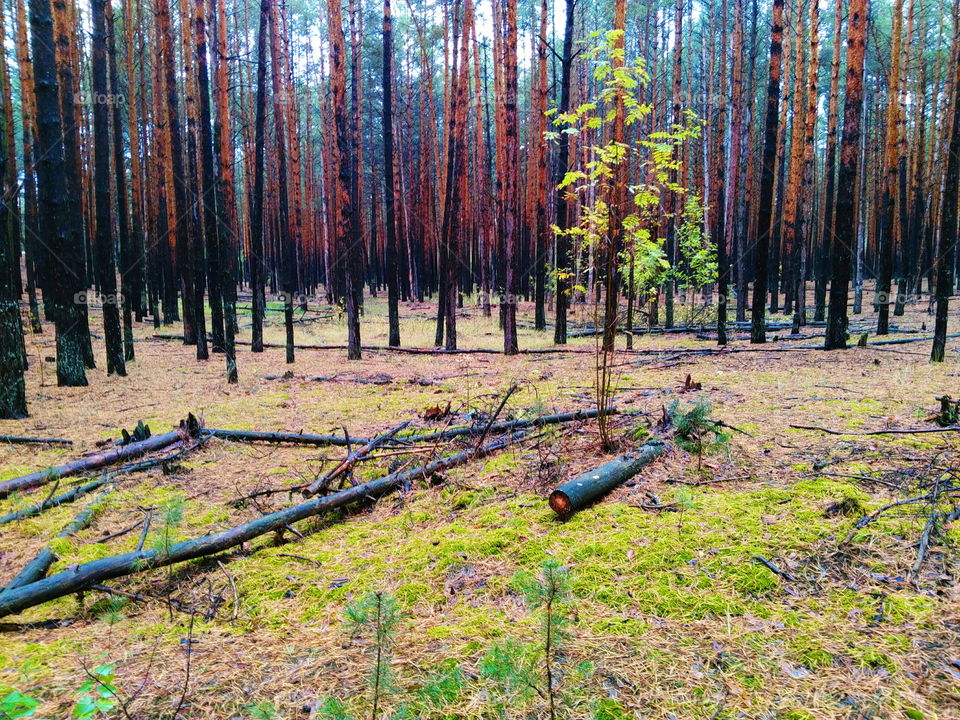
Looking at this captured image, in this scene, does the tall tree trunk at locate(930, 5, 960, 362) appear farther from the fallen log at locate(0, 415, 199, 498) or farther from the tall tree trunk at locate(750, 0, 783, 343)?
the fallen log at locate(0, 415, 199, 498)

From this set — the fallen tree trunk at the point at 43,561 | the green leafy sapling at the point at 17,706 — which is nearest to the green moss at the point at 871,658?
the green leafy sapling at the point at 17,706

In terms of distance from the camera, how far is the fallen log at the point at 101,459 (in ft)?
15.0

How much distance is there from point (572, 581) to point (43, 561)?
3083 mm

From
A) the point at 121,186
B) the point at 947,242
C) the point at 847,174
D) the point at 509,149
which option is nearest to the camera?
the point at 947,242

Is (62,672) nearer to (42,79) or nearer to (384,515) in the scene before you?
(384,515)

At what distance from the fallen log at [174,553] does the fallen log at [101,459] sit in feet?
7.13

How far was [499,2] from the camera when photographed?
18969mm

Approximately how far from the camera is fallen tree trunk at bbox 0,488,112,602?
2951 millimetres

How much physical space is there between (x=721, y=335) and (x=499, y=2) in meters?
14.5

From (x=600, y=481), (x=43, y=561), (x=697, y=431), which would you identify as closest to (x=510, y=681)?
(x=600, y=481)

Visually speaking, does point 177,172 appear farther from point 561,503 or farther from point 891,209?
point 891,209

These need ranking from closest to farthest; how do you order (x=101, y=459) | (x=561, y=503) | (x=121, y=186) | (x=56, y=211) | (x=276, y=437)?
(x=561, y=503)
(x=101, y=459)
(x=276, y=437)
(x=56, y=211)
(x=121, y=186)

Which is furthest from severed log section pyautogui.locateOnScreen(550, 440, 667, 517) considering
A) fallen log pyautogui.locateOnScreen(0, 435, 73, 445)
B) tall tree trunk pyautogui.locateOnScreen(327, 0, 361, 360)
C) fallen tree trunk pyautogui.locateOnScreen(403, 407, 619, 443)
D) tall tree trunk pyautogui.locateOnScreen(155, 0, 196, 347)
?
tall tree trunk pyautogui.locateOnScreen(155, 0, 196, 347)

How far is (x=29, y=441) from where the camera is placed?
5.73 m
